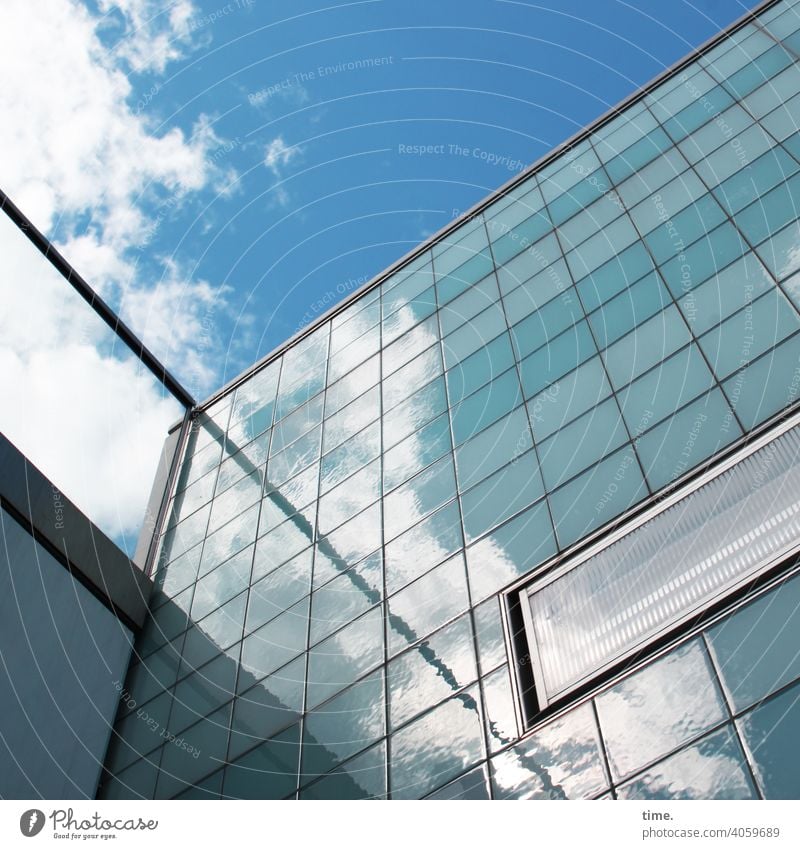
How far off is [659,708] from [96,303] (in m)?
18.7

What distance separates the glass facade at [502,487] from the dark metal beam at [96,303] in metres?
3.93

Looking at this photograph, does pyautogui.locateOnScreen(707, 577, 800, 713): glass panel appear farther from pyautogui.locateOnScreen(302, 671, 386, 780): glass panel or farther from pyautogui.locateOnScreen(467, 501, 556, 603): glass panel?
pyautogui.locateOnScreen(302, 671, 386, 780): glass panel

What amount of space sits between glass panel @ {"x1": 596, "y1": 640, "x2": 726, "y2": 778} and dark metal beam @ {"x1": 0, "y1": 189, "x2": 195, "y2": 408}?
18011mm

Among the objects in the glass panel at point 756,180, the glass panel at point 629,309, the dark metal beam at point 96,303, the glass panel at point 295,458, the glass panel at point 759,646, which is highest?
the dark metal beam at point 96,303

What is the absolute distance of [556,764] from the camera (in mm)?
10070

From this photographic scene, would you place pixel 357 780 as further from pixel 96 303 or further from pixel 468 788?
pixel 96 303

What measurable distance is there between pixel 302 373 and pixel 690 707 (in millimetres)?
15126

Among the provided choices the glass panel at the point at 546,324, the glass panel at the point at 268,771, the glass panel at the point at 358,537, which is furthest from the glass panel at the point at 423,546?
the glass panel at the point at 546,324

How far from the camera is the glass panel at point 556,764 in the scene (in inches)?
382

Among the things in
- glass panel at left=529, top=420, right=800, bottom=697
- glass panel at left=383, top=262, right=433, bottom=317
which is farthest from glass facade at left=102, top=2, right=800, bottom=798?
glass panel at left=529, top=420, right=800, bottom=697

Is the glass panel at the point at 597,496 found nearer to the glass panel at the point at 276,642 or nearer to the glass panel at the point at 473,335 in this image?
the glass panel at the point at 276,642

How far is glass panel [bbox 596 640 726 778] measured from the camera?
9.21m
